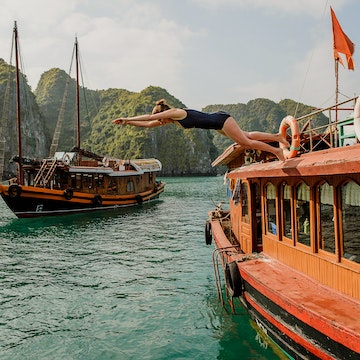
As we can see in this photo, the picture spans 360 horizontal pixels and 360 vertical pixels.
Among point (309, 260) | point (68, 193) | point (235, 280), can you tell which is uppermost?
point (68, 193)

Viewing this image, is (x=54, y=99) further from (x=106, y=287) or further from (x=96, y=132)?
(x=106, y=287)

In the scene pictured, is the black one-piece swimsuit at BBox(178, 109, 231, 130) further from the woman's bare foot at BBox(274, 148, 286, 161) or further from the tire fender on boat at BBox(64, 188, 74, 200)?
the tire fender on boat at BBox(64, 188, 74, 200)

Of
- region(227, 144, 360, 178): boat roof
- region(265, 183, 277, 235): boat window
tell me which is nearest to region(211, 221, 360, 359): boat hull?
region(265, 183, 277, 235): boat window

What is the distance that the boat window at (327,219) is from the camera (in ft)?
18.7

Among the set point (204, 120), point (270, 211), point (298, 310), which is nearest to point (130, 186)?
point (270, 211)

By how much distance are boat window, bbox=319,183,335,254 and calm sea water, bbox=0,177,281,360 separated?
2369 mm

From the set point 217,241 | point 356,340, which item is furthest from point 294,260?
point 217,241

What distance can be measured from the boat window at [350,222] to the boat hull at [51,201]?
24.6 metres

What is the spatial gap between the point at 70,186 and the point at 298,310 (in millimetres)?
28139

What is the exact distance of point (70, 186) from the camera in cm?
3091

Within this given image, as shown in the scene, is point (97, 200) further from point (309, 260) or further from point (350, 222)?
point (350, 222)

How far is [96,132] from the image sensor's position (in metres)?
157

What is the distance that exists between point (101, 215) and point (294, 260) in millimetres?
23429

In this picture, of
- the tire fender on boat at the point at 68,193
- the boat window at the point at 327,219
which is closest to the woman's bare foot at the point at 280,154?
the boat window at the point at 327,219
